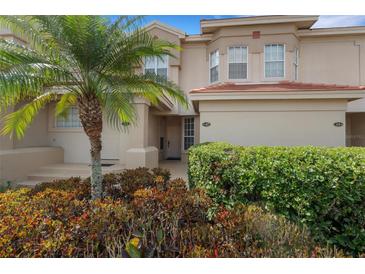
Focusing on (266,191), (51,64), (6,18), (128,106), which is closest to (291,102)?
(266,191)

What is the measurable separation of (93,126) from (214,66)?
33.8 ft

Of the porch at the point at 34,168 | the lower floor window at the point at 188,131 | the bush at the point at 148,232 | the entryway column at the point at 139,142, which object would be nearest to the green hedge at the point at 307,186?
the bush at the point at 148,232

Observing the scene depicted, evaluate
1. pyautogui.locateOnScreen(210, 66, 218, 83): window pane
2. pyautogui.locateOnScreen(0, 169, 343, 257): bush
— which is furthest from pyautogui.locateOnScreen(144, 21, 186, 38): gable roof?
pyautogui.locateOnScreen(0, 169, 343, 257): bush

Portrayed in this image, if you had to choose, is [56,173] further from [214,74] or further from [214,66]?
[214,66]

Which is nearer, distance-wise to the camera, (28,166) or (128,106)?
(128,106)

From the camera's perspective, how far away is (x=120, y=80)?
4977 mm

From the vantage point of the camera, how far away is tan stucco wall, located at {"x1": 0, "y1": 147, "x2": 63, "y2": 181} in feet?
26.6

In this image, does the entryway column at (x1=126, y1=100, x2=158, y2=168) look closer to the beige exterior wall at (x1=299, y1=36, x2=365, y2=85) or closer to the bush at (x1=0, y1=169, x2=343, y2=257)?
the bush at (x1=0, y1=169, x2=343, y2=257)

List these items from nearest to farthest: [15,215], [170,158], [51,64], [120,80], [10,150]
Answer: [15,215] → [51,64] → [120,80] → [10,150] → [170,158]

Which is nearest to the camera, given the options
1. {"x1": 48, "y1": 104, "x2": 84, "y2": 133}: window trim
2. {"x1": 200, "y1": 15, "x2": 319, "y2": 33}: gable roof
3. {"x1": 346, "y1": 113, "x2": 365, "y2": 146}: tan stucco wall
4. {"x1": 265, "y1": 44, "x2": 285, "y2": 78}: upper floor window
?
{"x1": 48, "y1": 104, "x2": 84, "y2": 133}: window trim

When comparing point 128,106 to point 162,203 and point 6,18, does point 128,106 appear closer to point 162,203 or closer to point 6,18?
point 162,203

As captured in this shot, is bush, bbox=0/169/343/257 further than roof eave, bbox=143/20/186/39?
No

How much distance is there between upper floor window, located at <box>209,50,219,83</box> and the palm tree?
884 cm

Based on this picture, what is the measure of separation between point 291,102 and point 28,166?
11.0 metres
